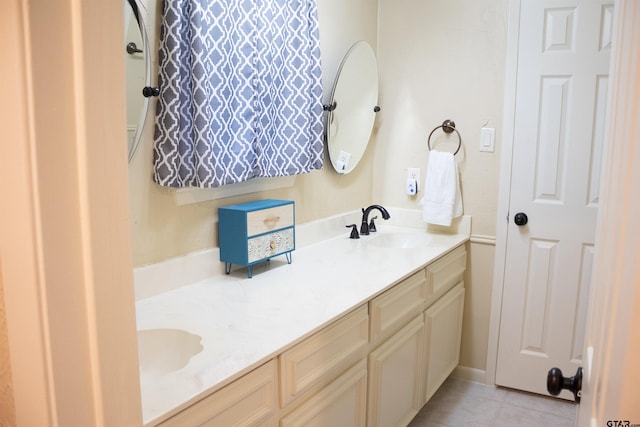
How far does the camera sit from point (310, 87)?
223cm

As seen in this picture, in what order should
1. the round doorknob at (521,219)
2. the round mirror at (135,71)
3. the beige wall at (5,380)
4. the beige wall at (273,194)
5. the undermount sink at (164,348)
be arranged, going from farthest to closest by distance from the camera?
1. the round doorknob at (521,219)
2. the beige wall at (273,194)
3. the round mirror at (135,71)
4. the undermount sink at (164,348)
5. the beige wall at (5,380)

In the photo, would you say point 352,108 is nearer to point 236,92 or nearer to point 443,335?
point 236,92

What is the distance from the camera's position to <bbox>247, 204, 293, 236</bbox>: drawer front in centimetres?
189

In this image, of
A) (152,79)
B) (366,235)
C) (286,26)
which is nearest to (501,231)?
(366,235)

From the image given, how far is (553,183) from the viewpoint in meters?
2.59

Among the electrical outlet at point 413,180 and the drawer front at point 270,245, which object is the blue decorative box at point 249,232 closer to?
the drawer front at point 270,245

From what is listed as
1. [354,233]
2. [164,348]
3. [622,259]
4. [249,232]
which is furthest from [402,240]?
[622,259]

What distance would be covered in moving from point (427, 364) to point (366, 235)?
2.32ft

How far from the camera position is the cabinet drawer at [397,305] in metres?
1.85

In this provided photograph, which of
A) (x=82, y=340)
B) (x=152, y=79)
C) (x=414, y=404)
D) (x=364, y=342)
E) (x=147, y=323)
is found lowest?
(x=414, y=404)

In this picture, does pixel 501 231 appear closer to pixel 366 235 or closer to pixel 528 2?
pixel 366 235

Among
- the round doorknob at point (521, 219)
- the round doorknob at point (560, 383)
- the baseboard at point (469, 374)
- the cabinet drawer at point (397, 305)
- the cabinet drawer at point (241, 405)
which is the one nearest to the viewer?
the round doorknob at point (560, 383)

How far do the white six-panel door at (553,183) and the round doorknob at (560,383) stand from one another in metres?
1.80

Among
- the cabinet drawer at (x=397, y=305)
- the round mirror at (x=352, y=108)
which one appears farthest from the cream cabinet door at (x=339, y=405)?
the round mirror at (x=352, y=108)
